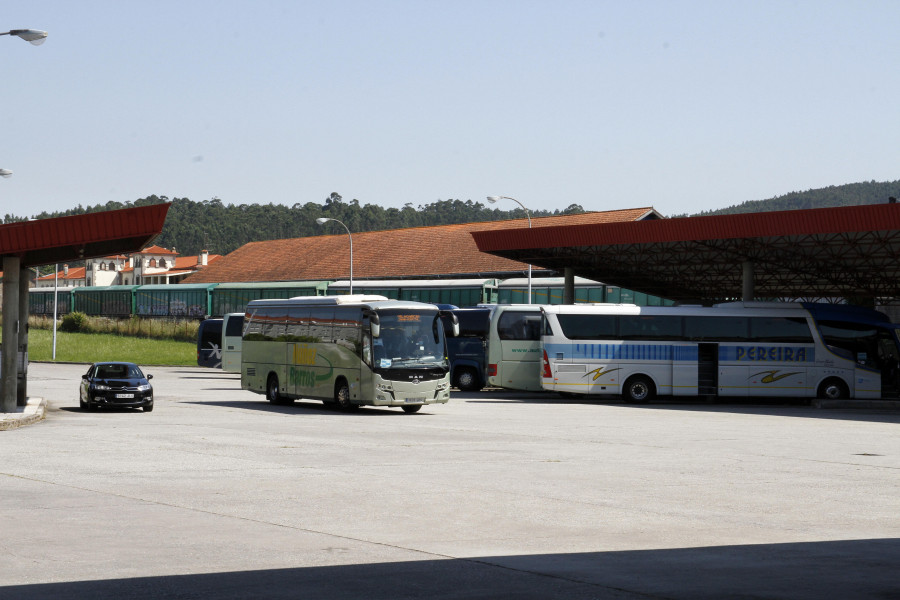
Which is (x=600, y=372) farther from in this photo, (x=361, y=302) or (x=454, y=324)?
(x=361, y=302)

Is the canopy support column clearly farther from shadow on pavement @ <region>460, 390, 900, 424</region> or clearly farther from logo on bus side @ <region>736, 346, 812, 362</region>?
logo on bus side @ <region>736, 346, 812, 362</region>

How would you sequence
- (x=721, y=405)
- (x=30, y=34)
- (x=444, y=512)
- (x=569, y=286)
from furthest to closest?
(x=569, y=286), (x=721, y=405), (x=30, y=34), (x=444, y=512)

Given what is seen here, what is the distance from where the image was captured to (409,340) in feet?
90.8

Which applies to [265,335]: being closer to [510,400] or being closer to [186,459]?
[510,400]

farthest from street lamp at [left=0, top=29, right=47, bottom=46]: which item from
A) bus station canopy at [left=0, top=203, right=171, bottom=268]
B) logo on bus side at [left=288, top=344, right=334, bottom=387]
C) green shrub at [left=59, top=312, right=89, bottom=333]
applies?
green shrub at [left=59, top=312, right=89, bottom=333]

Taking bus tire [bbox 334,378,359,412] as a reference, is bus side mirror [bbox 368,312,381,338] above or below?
above

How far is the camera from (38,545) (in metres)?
9.08

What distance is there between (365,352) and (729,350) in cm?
1272

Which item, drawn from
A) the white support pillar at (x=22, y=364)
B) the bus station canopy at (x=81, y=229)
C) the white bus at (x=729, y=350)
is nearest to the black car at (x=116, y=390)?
the white support pillar at (x=22, y=364)

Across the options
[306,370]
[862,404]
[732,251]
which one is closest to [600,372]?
[732,251]

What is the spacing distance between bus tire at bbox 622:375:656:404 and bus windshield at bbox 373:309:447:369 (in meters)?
8.47

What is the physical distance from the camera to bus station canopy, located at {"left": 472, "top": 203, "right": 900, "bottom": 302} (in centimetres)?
3209

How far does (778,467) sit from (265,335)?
18.9 m

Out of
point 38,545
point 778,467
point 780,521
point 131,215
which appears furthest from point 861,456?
point 131,215
